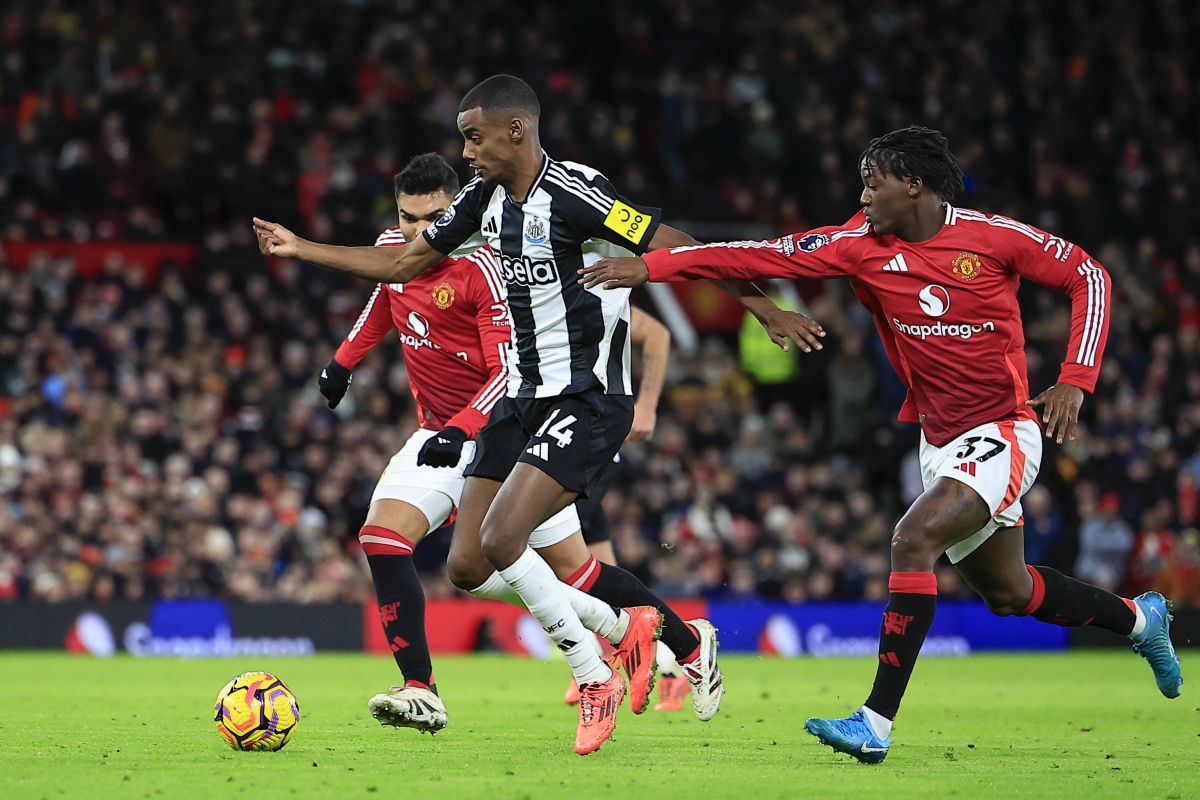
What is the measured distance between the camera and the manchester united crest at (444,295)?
8633 millimetres

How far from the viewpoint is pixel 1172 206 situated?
69.9 ft

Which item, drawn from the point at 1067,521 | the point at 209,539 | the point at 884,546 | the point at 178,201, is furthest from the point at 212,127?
the point at 1067,521

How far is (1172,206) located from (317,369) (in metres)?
10.4

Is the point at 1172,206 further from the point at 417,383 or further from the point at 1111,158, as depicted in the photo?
the point at 417,383

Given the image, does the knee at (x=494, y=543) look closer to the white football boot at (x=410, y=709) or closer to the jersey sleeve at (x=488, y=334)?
the white football boot at (x=410, y=709)

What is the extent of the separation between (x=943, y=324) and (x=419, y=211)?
2.58m

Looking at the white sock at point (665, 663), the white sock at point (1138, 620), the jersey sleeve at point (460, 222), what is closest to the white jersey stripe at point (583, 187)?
the jersey sleeve at point (460, 222)

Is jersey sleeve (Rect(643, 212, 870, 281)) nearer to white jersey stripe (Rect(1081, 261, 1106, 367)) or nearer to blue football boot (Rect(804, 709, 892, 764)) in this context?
white jersey stripe (Rect(1081, 261, 1106, 367))

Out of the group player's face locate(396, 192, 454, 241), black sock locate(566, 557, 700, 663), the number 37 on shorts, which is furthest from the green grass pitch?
player's face locate(396, 192, 454, 241)

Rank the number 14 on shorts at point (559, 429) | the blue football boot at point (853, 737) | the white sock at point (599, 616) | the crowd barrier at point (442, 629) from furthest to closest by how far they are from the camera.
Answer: the crowd barrier at point (442, 629) < the white sock at point (599, 616) < the number 14 on shorts at point (559, 429) < the blue football boot at point (853, 737)

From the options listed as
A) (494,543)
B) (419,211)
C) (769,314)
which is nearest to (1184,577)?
(419,211)

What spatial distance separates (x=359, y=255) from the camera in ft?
24.8

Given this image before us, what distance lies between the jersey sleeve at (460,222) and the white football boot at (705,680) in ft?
7.44

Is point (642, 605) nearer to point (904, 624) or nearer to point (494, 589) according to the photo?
point (494, 589)
